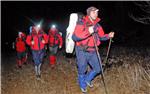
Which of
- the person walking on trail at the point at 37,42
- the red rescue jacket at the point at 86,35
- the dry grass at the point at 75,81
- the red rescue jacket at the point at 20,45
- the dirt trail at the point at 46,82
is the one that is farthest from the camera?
the red rescue jacket at the point at 20,45

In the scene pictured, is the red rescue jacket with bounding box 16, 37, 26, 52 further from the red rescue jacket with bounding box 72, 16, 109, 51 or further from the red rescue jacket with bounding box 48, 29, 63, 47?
the red rescue jacket with bounding box 72, 16, 109, 51

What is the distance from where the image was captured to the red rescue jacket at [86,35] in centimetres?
898

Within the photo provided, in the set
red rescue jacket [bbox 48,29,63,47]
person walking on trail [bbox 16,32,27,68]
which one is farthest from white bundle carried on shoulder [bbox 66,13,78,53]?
person walking on trail [bbox 16,32,27,68]

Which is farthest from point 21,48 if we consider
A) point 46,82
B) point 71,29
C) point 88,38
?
point 88,38

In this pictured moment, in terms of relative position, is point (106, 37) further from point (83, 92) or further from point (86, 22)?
point (83, 92)

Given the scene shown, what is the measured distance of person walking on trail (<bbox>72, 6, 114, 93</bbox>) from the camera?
Answer: 9000 millimetres

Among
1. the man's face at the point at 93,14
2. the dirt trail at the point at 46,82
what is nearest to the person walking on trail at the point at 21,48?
the dirt trail at the point at 46,82

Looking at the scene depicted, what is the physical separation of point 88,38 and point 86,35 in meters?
0.31

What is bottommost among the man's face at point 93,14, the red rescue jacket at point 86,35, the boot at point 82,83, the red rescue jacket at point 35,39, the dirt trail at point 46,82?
the dirt trail at point 46,82

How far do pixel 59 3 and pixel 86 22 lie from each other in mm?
49108

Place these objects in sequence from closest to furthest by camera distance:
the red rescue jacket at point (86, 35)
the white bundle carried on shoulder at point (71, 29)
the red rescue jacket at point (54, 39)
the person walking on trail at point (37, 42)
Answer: the red rescue jacket at point (86, 35), the white bundle carried on shoulder at point (71, 29), the person walking on trail at point (37, 42), the red rescue jacket at point (54, 39)

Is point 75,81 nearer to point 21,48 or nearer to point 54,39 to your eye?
point 54,39

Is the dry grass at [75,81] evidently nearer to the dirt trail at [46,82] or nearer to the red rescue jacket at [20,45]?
the dirt trail at [46,82]

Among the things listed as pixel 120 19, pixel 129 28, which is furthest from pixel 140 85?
pixel 120 19
